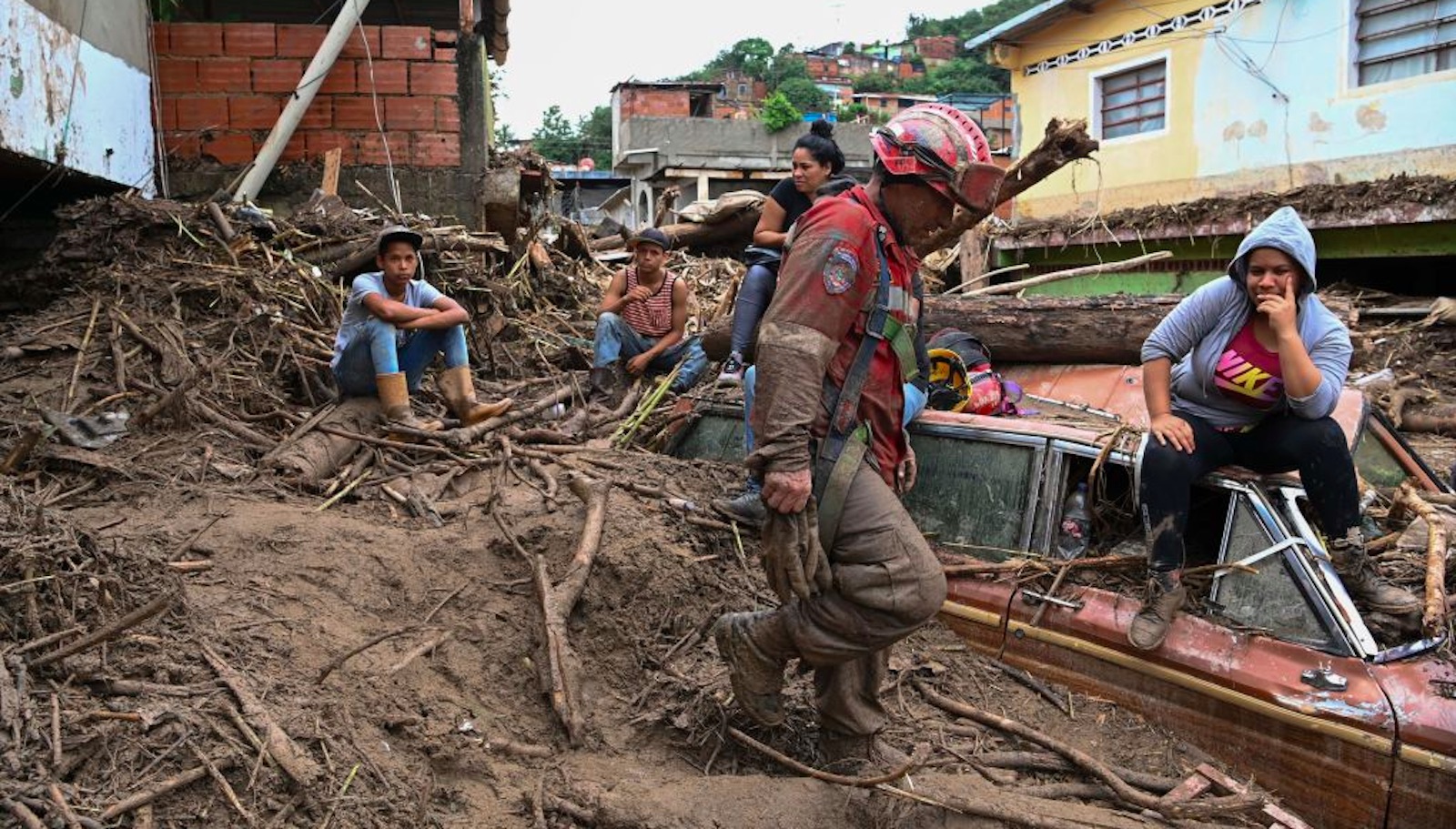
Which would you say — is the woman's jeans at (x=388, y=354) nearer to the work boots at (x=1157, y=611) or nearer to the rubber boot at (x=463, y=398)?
the rubber boot at (x=463, y=398)

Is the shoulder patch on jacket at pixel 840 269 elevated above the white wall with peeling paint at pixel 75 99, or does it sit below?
below

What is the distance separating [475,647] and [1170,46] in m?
15.1

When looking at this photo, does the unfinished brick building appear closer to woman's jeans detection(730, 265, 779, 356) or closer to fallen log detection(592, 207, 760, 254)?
woman's jeans detection(730, 265, 779, 356)

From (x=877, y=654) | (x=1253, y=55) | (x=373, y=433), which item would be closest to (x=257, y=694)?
(x=877, y=654)

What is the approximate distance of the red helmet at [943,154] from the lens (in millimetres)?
3229

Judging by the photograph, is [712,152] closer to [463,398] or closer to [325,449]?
[463,398]

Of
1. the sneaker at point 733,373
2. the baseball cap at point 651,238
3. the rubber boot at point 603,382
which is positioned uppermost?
the baseball cap at point 651,238

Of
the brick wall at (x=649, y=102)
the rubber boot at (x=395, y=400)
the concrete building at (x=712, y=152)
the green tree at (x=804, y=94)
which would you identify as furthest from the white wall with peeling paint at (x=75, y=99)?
the green tree at (x=804, y=94)

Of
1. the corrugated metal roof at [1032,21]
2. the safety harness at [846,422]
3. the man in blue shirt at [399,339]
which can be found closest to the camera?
the safety harness at [846,422]


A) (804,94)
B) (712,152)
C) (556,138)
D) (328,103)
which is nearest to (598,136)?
(556,138)

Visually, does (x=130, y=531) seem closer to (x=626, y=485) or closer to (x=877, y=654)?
(x=626, y=485)

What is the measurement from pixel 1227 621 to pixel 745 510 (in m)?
2.11

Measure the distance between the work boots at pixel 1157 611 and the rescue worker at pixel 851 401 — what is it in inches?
42.4

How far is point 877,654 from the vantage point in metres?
3.55
